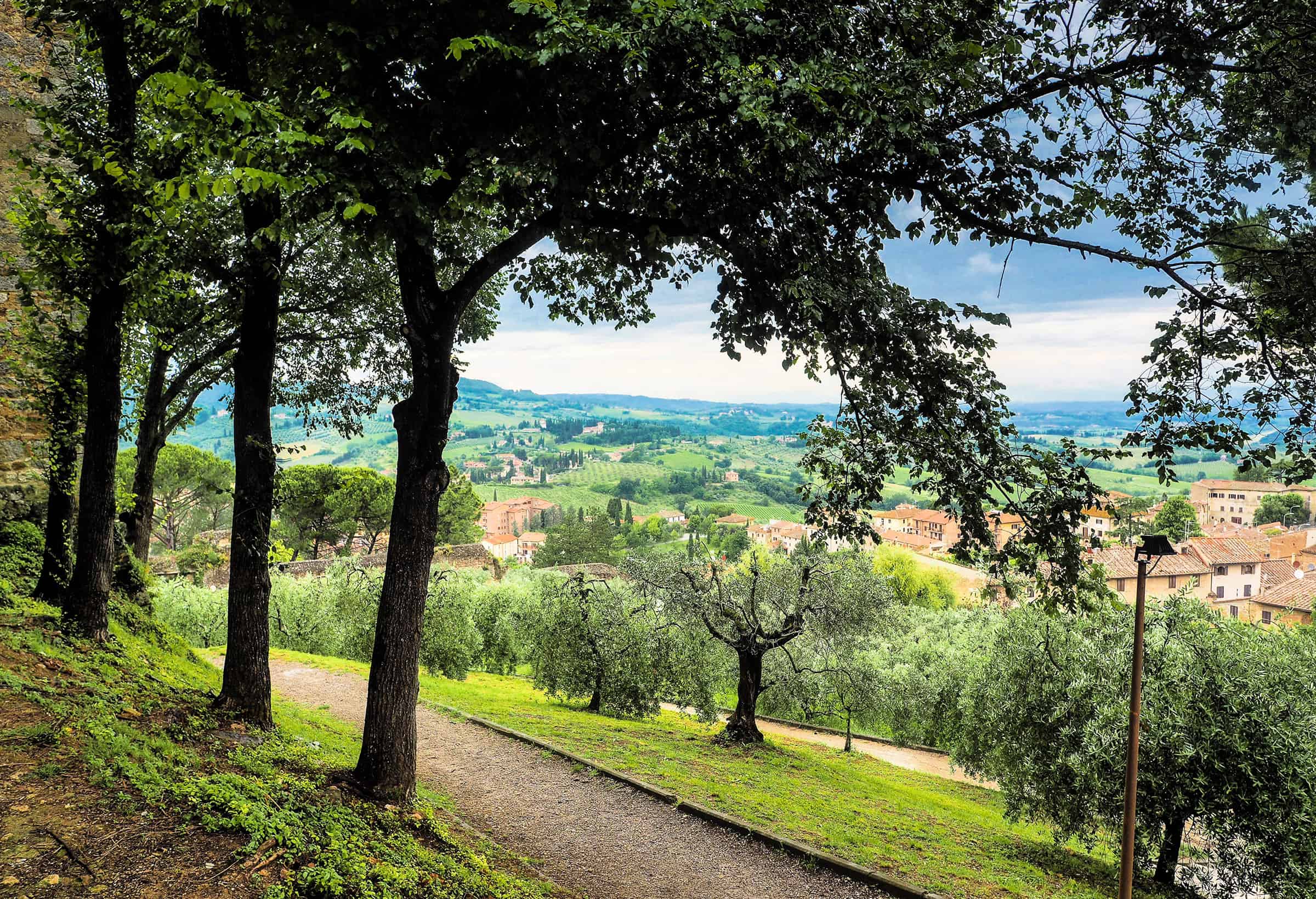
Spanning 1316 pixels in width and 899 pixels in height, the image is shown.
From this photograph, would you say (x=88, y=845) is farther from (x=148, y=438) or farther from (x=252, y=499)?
(x=148, y=438)

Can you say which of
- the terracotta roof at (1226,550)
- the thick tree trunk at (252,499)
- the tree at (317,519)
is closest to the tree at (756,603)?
the thick tree trunk at (252,499)

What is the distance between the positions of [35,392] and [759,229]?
9.01 metres

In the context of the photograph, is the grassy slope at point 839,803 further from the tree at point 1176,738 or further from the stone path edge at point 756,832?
the tree at point 1176,738

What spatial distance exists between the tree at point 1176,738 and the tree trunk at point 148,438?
1571cm

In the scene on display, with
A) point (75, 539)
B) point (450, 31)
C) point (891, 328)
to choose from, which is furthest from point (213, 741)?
point (891, 328)

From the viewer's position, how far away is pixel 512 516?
110 meters

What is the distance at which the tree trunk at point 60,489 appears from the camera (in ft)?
26.1

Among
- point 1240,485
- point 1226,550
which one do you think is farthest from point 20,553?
point 1240,485

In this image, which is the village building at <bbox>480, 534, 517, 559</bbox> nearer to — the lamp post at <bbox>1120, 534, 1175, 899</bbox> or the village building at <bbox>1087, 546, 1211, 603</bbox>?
the village building at <bbox>1087, 546, 1211, 603</bbox>

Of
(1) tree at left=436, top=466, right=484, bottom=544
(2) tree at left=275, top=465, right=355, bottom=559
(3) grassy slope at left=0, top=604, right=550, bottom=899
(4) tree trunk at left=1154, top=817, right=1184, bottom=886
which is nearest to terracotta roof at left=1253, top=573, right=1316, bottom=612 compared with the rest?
(4) tree trunk at left=1154, top=817, right=1184, bottom=886

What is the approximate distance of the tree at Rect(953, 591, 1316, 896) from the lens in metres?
10.4

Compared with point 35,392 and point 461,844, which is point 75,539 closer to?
point 35,392

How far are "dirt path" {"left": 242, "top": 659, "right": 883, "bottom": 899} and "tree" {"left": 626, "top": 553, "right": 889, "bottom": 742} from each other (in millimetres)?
6313

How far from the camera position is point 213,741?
5.87 m
